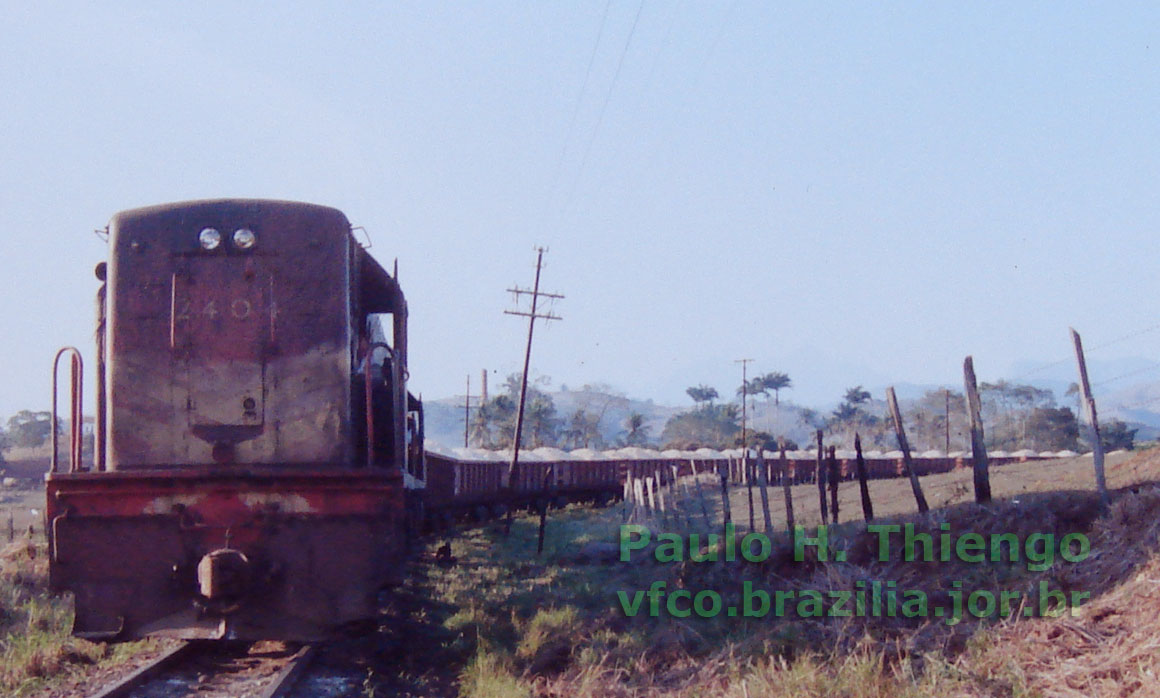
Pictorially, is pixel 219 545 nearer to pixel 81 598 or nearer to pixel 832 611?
pixel 81 598

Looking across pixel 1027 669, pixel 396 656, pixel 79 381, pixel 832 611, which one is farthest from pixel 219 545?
pixel 1027 669

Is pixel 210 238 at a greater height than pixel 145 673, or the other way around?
pixel 210 238

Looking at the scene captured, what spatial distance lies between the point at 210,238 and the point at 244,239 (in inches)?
11.4

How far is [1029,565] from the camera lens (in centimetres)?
831

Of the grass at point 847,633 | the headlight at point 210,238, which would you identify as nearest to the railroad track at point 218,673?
the grass at point 847,633

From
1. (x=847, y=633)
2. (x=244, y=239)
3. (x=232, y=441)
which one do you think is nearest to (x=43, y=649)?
(x=232, y=441)

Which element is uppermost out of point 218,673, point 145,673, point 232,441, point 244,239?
point 244,239

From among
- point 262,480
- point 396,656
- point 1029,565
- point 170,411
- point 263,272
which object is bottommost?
point 396,656

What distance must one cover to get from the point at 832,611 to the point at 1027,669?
2093 mm

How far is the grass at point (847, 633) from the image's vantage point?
6297 millimetres

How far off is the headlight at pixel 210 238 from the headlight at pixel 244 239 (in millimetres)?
139

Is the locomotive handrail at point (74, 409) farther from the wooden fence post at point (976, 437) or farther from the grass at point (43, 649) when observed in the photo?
the wooden fence post at point (976, 437)

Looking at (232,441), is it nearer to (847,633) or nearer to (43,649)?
(43,649)

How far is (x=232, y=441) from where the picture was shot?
27.0 feet
